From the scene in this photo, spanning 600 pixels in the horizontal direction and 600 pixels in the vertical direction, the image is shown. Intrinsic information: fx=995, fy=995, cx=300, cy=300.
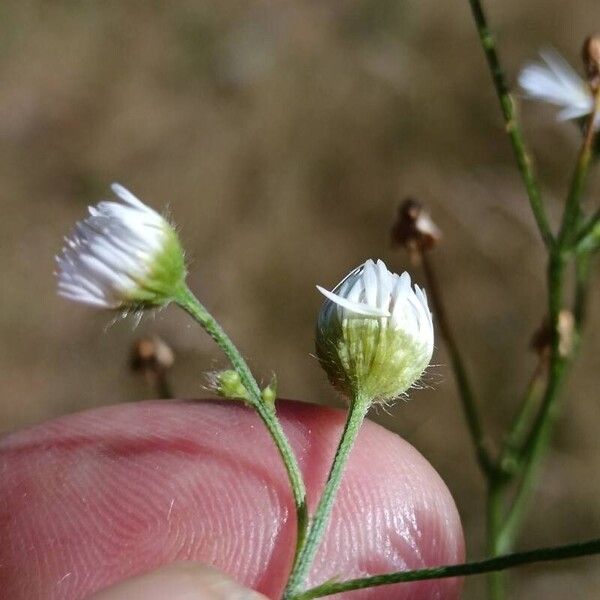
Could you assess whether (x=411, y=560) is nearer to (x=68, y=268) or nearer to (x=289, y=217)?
(x=68, y=268)

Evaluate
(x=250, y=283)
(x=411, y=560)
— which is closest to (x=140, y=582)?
(x=411, y=560)

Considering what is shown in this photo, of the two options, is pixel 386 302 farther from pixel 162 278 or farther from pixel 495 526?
pixel 495 526

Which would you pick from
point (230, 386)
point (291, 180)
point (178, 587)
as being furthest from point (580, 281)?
point (291, 180)

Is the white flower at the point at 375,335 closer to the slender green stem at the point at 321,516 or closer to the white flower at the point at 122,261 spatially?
the slender green stem at the point at 321,516

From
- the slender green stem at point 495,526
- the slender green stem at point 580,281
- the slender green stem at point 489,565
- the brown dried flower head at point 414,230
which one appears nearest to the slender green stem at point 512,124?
the slender green stem at point 580,281

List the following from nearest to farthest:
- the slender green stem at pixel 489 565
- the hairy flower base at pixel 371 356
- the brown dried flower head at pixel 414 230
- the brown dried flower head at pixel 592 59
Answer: the slender green stem at pixel 489 565 < the hairy flower base at pixel 371 356 < the brown dried flower head at pixel 592 59 < the brown dried flower head at pixel 414 230

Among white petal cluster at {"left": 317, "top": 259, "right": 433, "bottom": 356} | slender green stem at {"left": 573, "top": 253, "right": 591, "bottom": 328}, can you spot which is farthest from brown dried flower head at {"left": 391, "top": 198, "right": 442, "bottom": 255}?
white petal cluster at {"left": 317, "top": 259, "right": 433, "bottom": 356}
